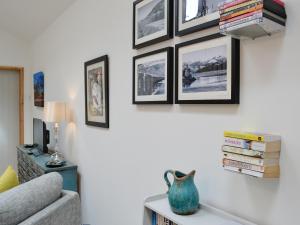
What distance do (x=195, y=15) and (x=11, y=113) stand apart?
459cm

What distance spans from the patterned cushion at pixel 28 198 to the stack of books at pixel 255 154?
1133 millimetres

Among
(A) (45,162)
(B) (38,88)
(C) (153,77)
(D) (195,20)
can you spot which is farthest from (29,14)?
(D) (195,20)

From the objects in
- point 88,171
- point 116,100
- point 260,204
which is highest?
point 116,100

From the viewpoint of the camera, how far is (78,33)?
10.5 ft

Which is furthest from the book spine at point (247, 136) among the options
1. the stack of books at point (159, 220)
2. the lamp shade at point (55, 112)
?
the lamp shade at point (55, 112)

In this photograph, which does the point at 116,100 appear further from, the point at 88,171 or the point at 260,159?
the point at 260,159

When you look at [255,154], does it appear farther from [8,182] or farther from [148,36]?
[8,182]

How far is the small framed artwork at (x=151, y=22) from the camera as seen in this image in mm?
1756

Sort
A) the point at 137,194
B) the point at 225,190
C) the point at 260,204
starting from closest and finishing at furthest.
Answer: the point at 260,204 < the point at 225,190 < the point at 137,194

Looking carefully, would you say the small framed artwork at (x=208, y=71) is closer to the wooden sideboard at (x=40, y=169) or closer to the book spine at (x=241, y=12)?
the book spine at (x=241, y=12)

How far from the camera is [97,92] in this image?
2.72 metres

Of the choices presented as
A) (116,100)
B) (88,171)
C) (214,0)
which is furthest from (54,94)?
(214,0)

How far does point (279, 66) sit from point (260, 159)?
386mm

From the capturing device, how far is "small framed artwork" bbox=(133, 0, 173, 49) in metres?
1.76
